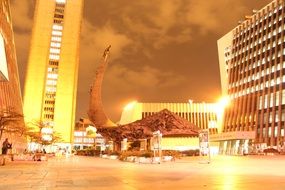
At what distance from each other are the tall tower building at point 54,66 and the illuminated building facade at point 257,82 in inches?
2022

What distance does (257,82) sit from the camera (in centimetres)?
9744

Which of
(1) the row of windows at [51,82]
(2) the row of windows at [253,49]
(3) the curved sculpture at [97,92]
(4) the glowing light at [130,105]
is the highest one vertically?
(2) the row of windows at [253,49]

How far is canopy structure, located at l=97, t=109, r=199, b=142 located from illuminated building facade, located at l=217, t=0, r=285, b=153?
1676 inches

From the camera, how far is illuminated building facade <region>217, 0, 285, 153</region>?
8819cm

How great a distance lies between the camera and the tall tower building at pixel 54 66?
118938 millimetres

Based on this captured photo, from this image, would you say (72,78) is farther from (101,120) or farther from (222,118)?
(101,120)

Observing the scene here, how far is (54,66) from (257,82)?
6665cm

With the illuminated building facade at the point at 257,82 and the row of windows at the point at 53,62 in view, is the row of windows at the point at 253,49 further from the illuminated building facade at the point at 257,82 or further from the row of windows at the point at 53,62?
the row of windows at the point at 53,62

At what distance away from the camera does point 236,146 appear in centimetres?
9312

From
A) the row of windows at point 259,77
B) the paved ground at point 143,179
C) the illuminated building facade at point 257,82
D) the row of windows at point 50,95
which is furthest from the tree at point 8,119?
the row of windows at point 50,95

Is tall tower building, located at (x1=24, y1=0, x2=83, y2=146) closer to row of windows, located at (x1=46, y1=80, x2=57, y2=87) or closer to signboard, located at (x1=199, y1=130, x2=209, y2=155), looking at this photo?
row of windows, located at (x1=46, y1=80, x2=57, y2=87)

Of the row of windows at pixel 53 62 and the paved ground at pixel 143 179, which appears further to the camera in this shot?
the row of windows at pixel 53 62

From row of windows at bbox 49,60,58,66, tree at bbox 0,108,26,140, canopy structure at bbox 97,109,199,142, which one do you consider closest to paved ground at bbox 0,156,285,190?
tree at bbox 0,108,26,140

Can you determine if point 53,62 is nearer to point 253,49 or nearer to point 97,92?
point 253,49
